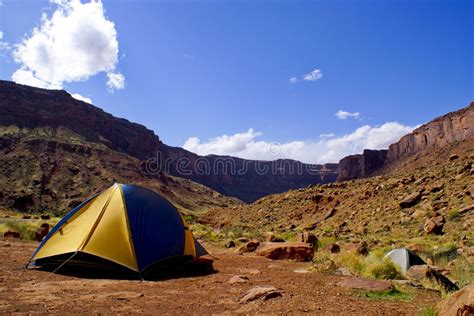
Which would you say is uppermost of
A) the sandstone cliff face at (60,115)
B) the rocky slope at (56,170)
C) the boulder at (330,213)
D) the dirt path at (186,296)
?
the sandstone cliff face at (60,115)

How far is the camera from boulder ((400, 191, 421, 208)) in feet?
72.7

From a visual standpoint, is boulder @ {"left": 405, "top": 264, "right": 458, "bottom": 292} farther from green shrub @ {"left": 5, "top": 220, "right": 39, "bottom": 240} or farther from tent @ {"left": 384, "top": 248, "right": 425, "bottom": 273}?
green shrub @ {"left": 5, "top": 220, "right": 39, "bottom": 240}

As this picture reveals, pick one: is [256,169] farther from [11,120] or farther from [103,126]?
[11,120]

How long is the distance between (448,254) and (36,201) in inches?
2200

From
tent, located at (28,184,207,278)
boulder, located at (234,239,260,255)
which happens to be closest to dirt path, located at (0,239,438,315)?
tent, located at (28,184,207,278)

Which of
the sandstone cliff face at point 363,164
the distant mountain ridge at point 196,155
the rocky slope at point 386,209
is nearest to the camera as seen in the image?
the rocky slope at point 386,209

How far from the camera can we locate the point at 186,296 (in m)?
6.62

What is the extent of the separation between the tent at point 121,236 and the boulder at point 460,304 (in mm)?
6043

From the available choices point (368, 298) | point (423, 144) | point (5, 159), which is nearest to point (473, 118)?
point (423, 144)

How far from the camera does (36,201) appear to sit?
5434 cm

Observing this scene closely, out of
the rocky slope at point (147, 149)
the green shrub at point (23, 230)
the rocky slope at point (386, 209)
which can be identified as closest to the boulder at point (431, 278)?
the rocky slope at point (386, 209)

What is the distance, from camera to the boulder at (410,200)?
22172 millimetres

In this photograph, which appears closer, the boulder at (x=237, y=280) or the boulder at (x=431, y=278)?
the boulder at (x=431, y=278)

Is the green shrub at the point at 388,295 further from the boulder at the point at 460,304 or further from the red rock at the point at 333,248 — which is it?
the red rock at the point at 333,248
